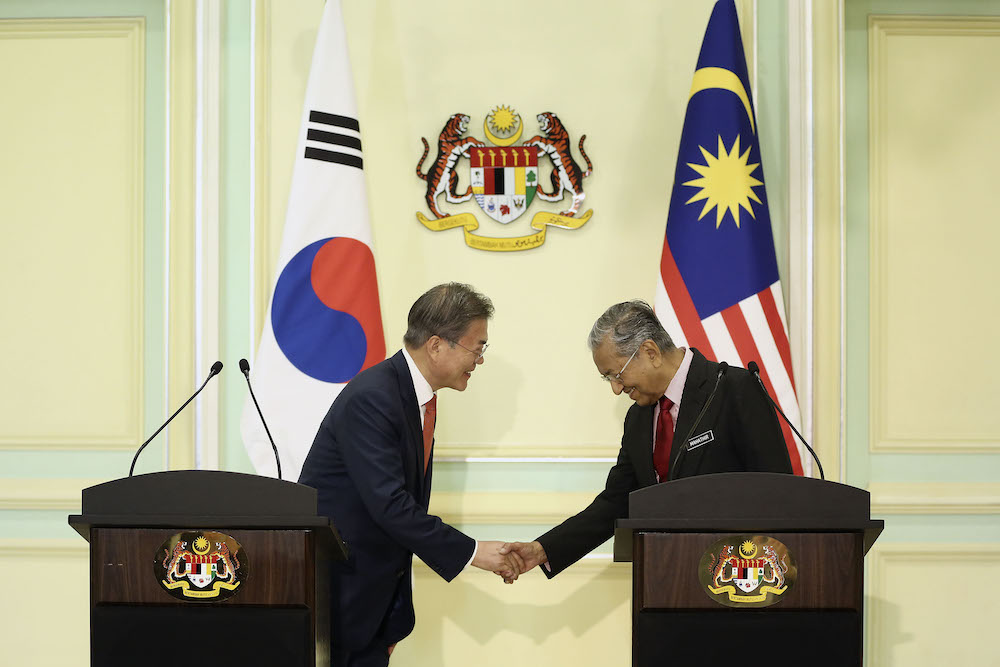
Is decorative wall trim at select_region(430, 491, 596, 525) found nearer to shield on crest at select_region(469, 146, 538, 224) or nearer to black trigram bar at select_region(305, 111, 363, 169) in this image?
shield on crest at select_region(469, 146, 538, 224)

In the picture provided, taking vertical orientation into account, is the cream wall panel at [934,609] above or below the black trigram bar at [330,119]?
below

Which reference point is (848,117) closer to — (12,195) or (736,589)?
(736,589)

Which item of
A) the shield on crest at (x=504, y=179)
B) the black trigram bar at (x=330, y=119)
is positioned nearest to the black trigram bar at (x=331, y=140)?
the black trigram bar at (x=330, y=119)

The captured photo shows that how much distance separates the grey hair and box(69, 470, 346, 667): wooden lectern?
105 cm

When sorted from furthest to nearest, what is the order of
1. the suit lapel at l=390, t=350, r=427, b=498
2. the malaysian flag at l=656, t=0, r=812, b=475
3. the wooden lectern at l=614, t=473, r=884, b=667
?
the malaysian flag at l=656, t=0, r=812, b=475, the suit lapel at l=390, t=350, r=427, b=498, the wooden lectern at l=614, t=473, r=884, b=667

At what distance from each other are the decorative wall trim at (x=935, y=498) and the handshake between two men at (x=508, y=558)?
1.65 metres

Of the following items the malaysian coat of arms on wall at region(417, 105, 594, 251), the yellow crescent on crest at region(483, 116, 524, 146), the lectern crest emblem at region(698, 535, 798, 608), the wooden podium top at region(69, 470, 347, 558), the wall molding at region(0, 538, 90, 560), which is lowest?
the wall molding at region(0, 538, 90, 560)

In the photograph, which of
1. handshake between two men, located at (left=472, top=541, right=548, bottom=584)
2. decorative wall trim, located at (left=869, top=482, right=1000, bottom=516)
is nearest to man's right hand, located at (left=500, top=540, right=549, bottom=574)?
handshake between two men, located at (left=472, top=541, right=548, bottom=584)

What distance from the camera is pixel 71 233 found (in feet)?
12.8

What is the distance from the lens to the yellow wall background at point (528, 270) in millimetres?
3699

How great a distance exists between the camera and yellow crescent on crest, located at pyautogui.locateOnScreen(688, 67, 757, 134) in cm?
349

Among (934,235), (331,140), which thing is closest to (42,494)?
(331,140)

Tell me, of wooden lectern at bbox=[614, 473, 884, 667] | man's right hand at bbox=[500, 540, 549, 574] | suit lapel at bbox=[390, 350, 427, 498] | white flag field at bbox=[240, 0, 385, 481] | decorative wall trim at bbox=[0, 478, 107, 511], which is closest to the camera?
wooden lectern at bbox=[614, 473, 884, 667]

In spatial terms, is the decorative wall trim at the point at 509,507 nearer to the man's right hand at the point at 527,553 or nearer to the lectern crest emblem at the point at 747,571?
the man's right hand at the point at 527,553
